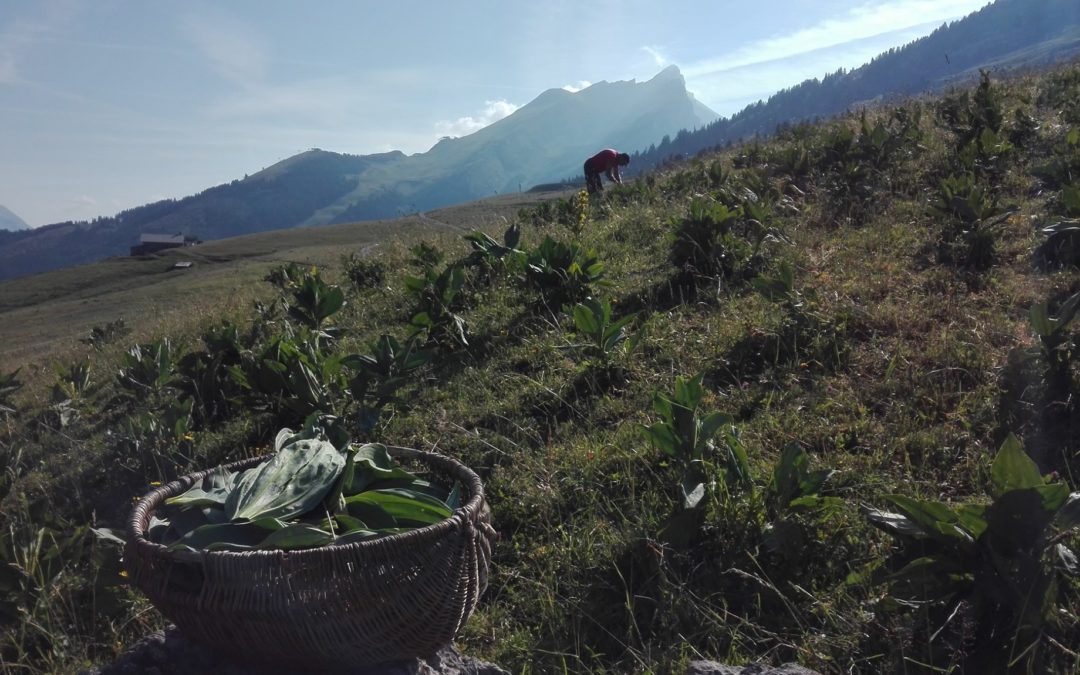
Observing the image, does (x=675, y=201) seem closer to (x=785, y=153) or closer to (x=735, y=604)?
(x=785, y=153)

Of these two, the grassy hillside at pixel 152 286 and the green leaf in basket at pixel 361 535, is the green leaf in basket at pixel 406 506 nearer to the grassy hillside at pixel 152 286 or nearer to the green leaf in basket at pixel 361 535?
the green leaf in basket at pixel 361 535

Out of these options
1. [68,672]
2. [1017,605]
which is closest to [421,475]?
[68,672]

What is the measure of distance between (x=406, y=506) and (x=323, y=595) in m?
0.47

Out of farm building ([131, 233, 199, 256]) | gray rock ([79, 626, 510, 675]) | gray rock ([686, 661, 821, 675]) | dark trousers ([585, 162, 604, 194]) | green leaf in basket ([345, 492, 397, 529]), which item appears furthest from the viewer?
farm building ([131, 233, 199, 256])

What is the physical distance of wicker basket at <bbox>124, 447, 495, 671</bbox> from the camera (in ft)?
6.17

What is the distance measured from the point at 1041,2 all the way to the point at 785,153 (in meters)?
246

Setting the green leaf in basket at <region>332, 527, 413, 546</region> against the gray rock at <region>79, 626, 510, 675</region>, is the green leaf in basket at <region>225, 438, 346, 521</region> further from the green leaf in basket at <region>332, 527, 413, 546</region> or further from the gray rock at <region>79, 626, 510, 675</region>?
the gray rock at <region>79, 626, 510, 675</region>

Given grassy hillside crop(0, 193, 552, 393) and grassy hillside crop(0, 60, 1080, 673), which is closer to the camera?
grassy hillside crop(0, 60, 1080, 673)

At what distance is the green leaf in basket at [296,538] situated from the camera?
201 centimetres

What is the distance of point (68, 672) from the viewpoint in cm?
249

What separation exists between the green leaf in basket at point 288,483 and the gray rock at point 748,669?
1217 mm

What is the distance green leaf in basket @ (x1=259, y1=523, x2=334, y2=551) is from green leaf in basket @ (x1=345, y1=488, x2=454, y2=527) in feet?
0.88

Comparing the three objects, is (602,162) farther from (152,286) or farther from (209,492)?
(152,286)

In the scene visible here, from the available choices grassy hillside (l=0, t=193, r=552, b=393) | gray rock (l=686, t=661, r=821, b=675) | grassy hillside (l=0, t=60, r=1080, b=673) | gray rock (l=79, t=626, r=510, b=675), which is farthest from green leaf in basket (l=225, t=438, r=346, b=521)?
grassy hillside (l=0, t=193, r=552, b=393)
